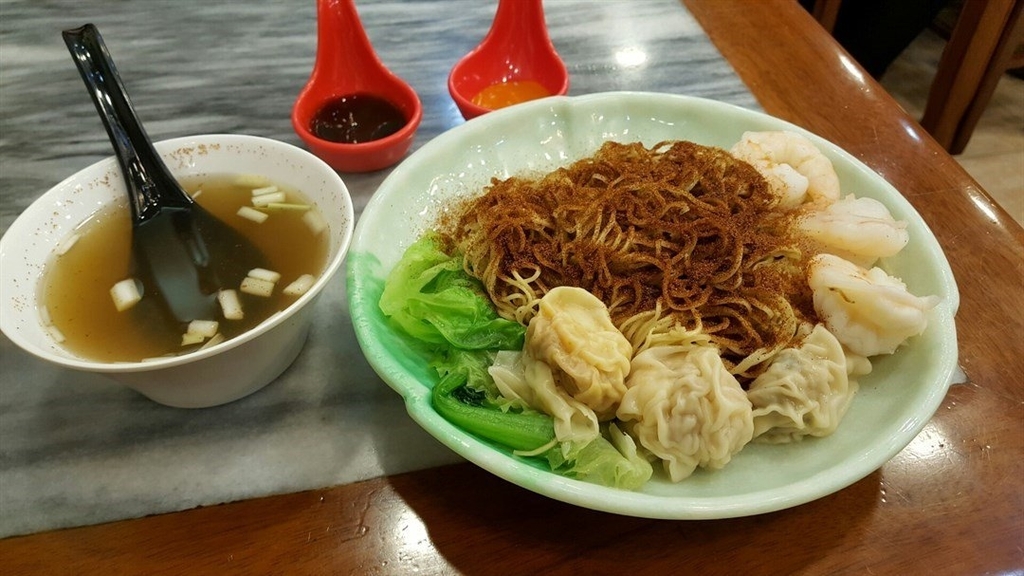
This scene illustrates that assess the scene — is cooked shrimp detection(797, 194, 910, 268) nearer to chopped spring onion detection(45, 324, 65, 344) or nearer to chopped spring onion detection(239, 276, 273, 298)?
chopped spring onion detection(239, 276, 273, 298)

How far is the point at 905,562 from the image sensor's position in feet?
3.88

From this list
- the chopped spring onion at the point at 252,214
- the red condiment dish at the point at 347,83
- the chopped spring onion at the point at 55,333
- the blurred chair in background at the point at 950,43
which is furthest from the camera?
the blurred chair in background at the point at 950,43

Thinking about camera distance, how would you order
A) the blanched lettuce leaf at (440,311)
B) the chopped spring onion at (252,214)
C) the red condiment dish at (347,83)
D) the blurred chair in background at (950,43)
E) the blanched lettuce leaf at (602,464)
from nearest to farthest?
the blanched lettuce leaf at (602,464), the blanched lettuce leaf at (440,311), the chopped spring onion at (252,214), the red condiment dish at (347,83), the blurred chair in background at (950,43)

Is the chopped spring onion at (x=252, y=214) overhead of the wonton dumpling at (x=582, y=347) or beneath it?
overhead

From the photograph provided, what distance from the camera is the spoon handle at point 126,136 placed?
155 centimetres

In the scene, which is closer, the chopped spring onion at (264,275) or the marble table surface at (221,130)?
the marble table surface at (221,130)

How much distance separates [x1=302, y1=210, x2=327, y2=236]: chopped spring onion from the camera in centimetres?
152

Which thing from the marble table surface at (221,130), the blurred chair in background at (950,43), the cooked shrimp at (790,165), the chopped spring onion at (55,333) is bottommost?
the blurred chair in background at (950,43)

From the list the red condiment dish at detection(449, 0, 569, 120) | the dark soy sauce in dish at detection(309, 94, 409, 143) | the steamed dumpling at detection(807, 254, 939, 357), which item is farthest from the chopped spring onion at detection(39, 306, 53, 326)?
the steamed dumpling at detection(807, 254, 939, 357)

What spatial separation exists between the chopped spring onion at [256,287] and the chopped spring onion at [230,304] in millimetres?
25

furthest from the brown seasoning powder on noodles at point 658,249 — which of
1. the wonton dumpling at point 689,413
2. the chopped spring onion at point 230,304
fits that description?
the chopped spring onion at point 230,304

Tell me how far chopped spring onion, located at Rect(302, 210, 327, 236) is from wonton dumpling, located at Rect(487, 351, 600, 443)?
0.52 m

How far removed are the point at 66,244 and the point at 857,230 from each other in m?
1.78

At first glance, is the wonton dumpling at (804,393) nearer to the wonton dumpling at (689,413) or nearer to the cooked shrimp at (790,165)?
the wonton dumpling at (689,413)
